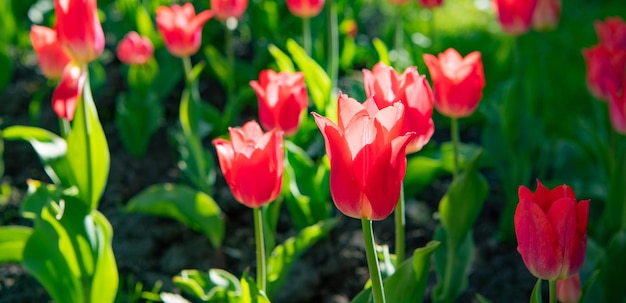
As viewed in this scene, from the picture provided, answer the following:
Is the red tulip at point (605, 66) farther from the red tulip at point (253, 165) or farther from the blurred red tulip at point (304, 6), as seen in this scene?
the red tulip at point (253, 165)

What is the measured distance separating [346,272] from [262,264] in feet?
2.20

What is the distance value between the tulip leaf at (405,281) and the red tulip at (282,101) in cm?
50

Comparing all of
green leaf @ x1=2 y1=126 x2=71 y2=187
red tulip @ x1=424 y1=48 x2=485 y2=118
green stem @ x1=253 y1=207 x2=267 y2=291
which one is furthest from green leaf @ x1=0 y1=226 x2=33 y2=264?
red tulip @ x1=424 y1=48 x2=485 y2=118

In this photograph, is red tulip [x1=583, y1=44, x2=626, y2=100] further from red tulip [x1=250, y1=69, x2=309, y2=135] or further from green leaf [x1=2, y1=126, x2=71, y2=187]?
green leaf [x1=2, y1=126, x2=71, y2=187]

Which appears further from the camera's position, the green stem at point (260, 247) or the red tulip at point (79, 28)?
the red tulip at point (79, 28)

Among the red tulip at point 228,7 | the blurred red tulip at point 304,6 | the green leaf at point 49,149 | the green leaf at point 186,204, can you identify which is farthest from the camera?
the red tulip at point 228,7

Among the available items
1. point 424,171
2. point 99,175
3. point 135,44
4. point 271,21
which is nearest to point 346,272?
point 424,171

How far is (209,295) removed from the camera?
5.39ft

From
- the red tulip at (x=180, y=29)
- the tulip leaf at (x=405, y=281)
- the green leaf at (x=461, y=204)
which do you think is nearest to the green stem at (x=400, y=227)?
the tulip leaf at (x=405, y=281)

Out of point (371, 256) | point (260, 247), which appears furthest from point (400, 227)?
point (371, 256)

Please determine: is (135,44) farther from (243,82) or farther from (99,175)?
(99,175)

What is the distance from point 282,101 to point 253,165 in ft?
1.40

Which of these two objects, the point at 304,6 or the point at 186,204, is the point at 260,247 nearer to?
the point at 186,204

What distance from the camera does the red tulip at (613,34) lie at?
87.6 inches
